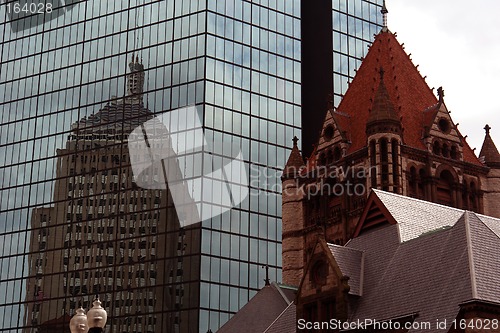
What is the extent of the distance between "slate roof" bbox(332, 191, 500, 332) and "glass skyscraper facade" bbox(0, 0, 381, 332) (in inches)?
1469

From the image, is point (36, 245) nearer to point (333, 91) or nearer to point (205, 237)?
point (205, 237)

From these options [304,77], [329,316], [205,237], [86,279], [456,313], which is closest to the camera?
[456,313]

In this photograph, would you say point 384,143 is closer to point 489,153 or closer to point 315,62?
point 489,153

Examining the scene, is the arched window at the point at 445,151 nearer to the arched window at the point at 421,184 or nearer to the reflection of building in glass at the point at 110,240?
the arched window at the point at 421,184

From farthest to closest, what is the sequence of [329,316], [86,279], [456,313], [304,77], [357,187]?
[304,77]
[86,279]
[357,187]
[329,316]
[456,313]

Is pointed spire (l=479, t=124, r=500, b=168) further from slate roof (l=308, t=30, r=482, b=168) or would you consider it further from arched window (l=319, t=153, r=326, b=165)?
arched window (l=319, t=153, r=326, b=165)

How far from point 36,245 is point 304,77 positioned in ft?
99.0

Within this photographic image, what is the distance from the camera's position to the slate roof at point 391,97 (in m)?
76.4

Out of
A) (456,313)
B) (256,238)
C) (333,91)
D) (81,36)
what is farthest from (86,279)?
(456,313)

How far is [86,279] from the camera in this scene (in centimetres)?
9012

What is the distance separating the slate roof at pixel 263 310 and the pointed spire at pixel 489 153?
29885 millimetres

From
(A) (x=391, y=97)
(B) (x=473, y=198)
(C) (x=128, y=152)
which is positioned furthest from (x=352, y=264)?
(C) (x=128, y=152)

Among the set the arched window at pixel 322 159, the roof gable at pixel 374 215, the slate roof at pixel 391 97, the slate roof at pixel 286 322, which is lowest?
the slate roof at pixel 286 322

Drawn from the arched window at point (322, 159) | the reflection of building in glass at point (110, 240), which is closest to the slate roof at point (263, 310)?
the arched window at point (322, 159)
